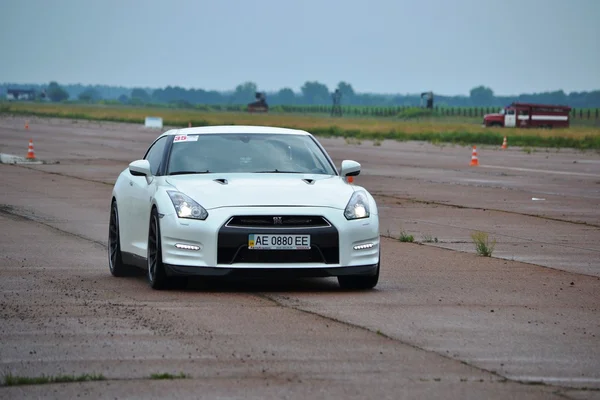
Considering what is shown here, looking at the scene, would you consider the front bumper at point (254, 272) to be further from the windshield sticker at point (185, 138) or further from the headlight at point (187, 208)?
the windshield sticker at point (185, 138)

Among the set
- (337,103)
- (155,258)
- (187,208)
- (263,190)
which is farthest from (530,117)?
(187,208)

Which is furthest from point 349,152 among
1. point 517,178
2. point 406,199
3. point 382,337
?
point 382,337

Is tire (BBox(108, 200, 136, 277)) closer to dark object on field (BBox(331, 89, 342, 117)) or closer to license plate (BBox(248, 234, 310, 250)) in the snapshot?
license plate (BBox(248, 234, 310, 250))

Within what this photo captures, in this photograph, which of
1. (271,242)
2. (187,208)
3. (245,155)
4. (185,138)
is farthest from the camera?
(185,138)

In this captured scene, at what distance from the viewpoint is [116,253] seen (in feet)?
41.2

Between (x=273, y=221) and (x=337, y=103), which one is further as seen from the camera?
(x=337, y=103)

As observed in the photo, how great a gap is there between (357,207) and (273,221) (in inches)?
32.5

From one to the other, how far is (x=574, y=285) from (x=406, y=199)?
13.2 m

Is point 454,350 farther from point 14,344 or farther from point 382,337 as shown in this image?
point 14,344

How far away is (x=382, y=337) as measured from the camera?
8.70m

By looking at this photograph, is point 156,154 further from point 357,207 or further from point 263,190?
point 357,207

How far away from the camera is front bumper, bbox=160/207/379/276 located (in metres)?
10.8

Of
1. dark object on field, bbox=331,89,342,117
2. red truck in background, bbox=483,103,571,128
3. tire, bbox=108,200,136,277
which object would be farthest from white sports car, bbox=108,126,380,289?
dark object on field, bbox=331,89,342,117

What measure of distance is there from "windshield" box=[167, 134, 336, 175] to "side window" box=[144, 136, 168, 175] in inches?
8.5
